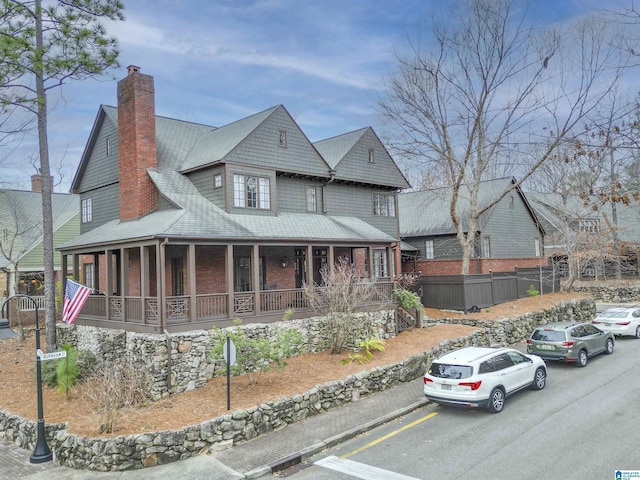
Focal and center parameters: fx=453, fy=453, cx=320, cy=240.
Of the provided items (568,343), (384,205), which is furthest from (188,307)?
(384,205)

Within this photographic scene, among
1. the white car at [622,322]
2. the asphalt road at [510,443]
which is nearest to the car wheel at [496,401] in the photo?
the asphalt road at [510,443]

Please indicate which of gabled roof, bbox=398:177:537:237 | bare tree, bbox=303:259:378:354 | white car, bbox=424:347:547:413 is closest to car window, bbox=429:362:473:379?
white car, bbox=424:347:547:413

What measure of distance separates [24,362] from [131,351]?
277 inches

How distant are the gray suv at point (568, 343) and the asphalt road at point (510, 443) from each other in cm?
264

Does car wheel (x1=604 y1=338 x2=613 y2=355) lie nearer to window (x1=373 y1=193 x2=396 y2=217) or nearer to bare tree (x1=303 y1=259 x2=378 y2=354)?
bare tree (x1=303 y1=259 x2=378 y2=354)

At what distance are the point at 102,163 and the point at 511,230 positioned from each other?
Result: 2790 centimetres

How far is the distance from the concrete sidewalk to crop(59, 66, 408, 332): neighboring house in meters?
4.74

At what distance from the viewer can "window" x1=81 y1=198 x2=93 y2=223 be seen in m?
22.2

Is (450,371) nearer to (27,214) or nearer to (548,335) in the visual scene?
(548,335)

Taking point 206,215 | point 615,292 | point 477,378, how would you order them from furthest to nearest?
point 615,292 → point 206,215 → point 477,378

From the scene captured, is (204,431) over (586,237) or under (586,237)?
under

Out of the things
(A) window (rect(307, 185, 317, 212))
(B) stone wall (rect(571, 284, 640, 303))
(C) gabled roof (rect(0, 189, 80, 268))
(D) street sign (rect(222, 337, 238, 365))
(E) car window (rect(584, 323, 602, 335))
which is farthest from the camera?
(B) stone wall (rect(571, 284, 640, 303))

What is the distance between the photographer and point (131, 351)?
48.0 ft

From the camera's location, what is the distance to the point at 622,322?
22141mm
